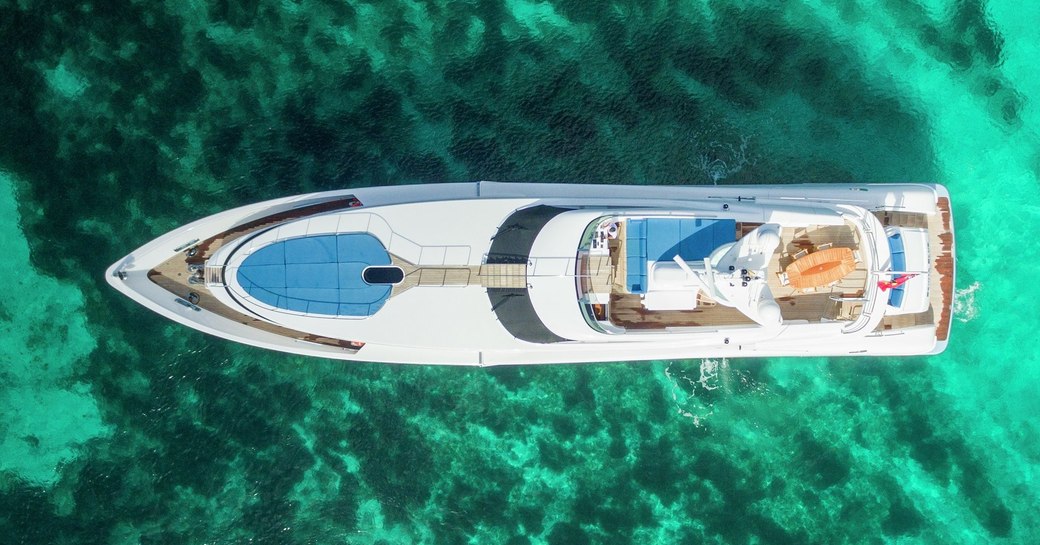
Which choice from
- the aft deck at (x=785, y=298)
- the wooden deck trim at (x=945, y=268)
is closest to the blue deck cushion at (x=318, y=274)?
the aft deck at (x=785, y=298)

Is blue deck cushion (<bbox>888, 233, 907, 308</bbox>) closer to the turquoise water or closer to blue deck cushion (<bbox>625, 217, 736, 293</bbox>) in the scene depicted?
the turquoise water

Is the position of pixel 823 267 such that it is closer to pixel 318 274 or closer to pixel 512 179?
pixel 512 179

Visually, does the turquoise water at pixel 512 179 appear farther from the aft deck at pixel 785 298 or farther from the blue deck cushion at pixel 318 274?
the blue deck cushion at pixel 318 274

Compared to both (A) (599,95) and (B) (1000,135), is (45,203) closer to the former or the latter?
(A) (599,95)

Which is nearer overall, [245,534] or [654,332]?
[654,332]

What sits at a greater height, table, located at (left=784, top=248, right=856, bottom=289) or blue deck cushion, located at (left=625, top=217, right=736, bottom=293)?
blue deck cushion, located at (left=625, top=217, right=736, bottom=293)

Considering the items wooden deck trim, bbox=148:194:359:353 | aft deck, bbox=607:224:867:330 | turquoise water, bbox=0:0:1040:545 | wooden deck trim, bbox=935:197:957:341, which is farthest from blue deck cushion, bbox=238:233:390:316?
wooden deck trim, bbox=935:197:957:341

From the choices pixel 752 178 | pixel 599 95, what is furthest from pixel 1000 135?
pixel 599 95
